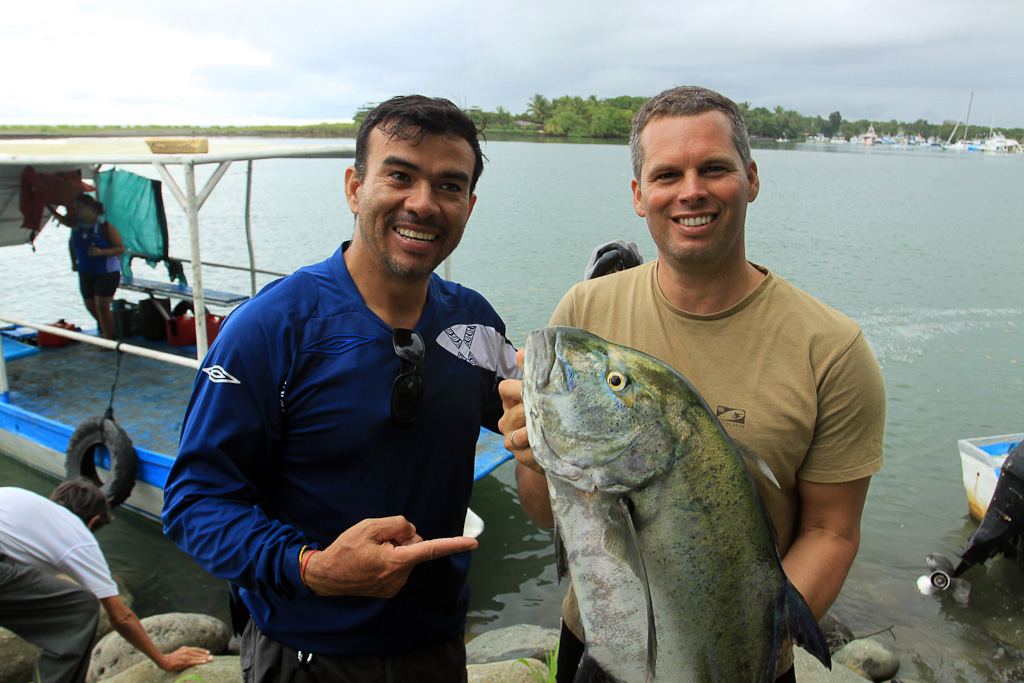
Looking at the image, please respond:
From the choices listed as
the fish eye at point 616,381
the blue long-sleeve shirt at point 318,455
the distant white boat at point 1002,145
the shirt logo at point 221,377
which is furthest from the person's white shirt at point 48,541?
the distant white boat at point 1002,145

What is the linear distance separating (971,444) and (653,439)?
834cm

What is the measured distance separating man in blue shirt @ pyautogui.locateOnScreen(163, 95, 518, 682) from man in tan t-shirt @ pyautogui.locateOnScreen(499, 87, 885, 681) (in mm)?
359

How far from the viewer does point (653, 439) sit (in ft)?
5.46

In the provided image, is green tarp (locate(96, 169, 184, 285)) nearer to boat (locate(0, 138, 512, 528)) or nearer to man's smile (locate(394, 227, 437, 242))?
boat (locate(0, 138, 512, 528))

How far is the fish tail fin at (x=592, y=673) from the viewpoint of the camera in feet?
6.09

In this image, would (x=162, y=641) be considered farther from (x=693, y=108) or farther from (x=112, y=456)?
(x=693, y=108)

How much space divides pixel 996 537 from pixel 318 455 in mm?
7472

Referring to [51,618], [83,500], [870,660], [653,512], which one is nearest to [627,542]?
[653,512]

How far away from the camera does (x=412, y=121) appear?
7.18 ft

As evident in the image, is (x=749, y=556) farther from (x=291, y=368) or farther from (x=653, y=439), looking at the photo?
(x=291, y=368)

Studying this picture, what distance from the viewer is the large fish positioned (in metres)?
1.67

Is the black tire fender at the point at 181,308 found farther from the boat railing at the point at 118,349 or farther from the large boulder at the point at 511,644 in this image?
the large boulder at the point at 511,644

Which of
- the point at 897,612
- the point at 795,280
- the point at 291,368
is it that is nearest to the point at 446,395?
the point at 291,368

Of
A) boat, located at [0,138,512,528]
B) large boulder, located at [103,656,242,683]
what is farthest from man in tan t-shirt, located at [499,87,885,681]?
boat, located at [0,138,512,528]
